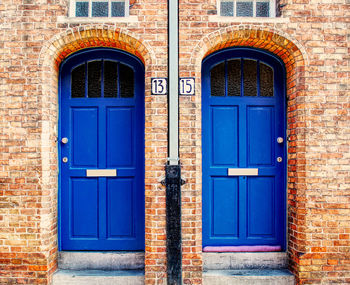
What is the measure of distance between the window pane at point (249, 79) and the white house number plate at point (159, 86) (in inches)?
43.9

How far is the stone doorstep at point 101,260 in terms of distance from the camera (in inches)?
146

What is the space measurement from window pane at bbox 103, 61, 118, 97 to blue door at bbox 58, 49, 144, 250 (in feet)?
0.04

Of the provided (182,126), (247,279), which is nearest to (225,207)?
(247,279)

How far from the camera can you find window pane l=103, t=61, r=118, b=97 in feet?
12.5

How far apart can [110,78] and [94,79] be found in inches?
8.2

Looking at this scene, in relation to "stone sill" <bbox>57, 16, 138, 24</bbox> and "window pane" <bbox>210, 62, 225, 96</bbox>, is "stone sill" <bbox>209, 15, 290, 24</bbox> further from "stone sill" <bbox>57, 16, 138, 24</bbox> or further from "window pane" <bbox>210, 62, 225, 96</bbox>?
"stone sill" <bbox>57, 16, 138, 24</bbox>

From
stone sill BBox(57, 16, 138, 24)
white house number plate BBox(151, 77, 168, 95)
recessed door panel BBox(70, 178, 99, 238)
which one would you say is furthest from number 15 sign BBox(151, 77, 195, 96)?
recessed door panel BBox(70, 178, 99, 238)

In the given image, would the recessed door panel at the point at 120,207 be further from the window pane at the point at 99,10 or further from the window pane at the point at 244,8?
the window pane at the point at 244,8

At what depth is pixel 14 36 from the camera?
11.3 ft

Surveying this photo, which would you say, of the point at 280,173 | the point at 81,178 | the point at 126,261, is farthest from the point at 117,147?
the point at 280,173

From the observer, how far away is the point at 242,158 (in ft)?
12.4

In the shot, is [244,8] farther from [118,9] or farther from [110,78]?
[110,78]

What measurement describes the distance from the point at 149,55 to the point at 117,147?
1225mm

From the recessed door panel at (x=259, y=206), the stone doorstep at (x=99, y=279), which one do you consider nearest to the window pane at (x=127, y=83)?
the recessed door panel at (x=259, y=206)
